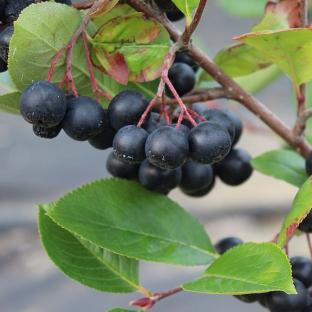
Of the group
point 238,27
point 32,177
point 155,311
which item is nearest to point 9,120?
point 32,177

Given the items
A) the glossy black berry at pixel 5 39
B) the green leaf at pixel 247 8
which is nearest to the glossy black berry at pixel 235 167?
the glossy black berry at pixel 5 39

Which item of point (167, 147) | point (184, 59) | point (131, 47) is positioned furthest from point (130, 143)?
point (184, 59)

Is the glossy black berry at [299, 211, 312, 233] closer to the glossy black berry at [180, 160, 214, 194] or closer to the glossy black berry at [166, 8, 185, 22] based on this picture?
the glossy black berry at [180, 160, 214, 194]

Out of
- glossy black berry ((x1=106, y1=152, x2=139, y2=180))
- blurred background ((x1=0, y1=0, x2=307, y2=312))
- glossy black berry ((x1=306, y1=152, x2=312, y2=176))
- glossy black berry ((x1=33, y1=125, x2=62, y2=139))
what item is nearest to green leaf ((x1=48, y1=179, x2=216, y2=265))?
glossy black berry ((x1=106, y1=152, x2=139, y2=180))

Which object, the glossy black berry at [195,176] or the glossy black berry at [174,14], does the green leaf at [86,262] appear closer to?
the glossy black berry at [195,176]

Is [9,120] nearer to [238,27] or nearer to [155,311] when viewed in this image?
A: [155,311]

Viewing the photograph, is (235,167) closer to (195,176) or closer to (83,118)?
(195,176)
